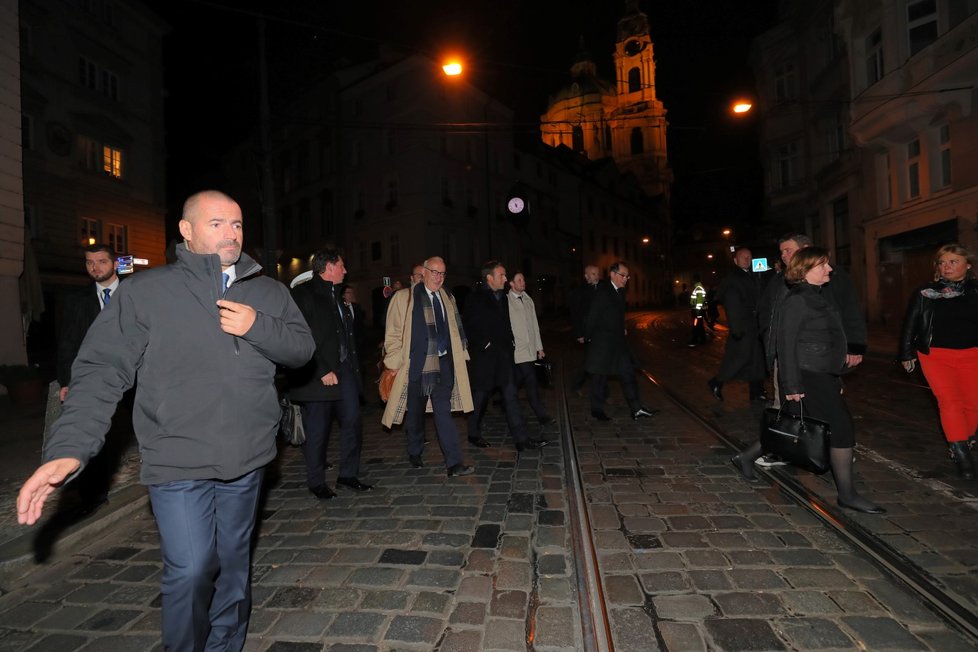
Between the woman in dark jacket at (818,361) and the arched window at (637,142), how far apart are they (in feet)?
237

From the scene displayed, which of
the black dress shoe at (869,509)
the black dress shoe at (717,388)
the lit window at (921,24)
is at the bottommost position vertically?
the black dress shoe at (869,509)

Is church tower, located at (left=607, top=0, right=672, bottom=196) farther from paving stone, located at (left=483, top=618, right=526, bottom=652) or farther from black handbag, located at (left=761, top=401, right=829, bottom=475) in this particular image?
paving stone, located at (left=483, top=618, right=526, bottom=652)

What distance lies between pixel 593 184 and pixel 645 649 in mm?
52034

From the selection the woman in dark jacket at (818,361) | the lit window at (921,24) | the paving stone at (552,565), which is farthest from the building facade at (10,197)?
the lit window at (921,24)

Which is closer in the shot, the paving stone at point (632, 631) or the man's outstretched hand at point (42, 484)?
the man's outstretched hand at point (42, 484)

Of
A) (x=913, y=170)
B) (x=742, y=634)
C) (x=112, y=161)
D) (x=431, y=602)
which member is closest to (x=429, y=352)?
(x=431, y=602)

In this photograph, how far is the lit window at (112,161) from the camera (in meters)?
20.3

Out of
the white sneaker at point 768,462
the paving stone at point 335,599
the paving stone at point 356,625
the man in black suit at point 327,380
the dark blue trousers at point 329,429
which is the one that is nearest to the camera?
the paving stone at point 356,625

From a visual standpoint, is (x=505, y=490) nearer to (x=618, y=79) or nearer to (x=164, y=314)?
(x=164, y=314)

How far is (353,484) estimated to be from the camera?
Result: 4.70m

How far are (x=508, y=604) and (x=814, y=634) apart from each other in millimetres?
1440

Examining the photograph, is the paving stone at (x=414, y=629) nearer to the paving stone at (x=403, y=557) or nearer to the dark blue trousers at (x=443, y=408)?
the paving stone at (x=403, y=557)

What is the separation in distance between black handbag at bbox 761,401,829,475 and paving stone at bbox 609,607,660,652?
182cm

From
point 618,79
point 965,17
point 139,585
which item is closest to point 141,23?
point 139,585
